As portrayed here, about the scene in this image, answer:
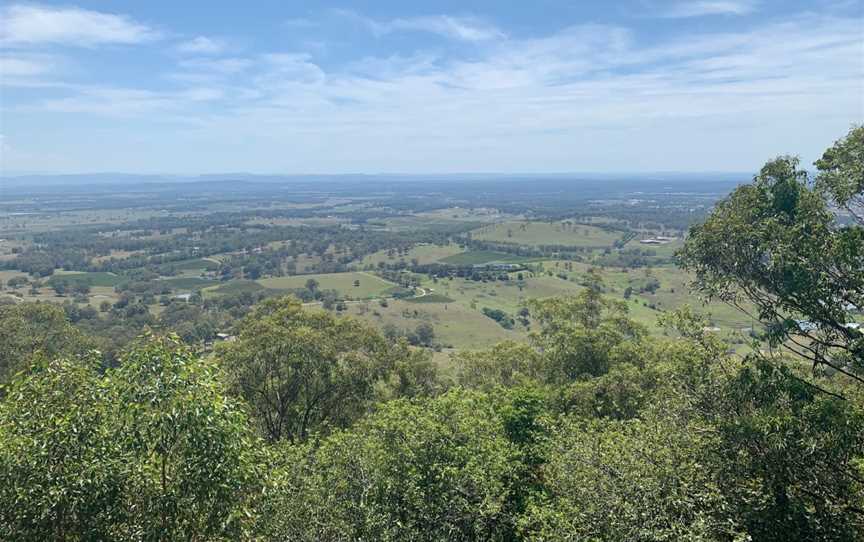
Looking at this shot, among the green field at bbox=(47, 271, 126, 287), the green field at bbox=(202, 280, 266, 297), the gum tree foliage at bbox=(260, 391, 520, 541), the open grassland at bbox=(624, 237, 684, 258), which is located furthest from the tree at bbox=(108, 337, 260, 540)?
the open grassland at bbox=(624, 237, 684, 258)

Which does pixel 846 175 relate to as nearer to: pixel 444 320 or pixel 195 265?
pixel 444 320

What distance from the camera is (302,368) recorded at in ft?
85.8

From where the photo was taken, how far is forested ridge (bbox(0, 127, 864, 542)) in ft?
34.9

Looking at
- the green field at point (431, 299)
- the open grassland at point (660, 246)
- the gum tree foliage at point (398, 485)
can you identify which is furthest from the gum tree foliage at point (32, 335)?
the open grassland at point (660, 246)

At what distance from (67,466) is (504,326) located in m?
85.4

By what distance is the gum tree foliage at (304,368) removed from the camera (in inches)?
1018

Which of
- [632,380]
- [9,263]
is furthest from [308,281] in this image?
[632,380]

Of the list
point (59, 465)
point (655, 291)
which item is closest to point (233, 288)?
point (655, 291)

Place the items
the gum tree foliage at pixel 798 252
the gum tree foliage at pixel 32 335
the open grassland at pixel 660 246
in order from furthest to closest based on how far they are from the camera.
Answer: the open grassland at pixel 660 246 < the gum tree foliage at pixel 32 335 < the gum tree foliage at pixel 798 252

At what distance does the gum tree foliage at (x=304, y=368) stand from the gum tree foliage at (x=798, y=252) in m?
17.2

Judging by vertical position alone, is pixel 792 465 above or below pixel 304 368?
above

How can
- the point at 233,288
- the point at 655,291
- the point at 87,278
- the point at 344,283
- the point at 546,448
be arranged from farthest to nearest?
the point at 87,278, the point at 344,283, the point at 233,288, the point at 655,291, the point at 546,448

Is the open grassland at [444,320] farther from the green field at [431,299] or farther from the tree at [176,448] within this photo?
the tree at [176,448]

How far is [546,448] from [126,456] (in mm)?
12042
